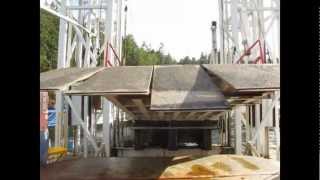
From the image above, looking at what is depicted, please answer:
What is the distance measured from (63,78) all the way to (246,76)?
5.94 ft

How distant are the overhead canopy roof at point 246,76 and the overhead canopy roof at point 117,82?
70 cm

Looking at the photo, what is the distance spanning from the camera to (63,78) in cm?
397

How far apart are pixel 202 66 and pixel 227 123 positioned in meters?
3.99

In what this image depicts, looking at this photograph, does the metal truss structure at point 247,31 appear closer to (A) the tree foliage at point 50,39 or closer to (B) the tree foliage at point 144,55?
(A) the tree foliage at point 50,39

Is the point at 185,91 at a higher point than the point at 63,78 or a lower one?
lower

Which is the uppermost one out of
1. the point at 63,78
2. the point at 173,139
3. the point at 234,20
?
the point at 234,20

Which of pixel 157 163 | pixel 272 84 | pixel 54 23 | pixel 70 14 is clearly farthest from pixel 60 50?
pixel 54 23

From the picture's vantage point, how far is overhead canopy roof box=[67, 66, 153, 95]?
139 inches

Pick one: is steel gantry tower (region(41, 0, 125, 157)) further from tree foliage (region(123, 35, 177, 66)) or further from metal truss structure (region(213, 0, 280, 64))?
tree foliage (region(123, 35, 177, 66))

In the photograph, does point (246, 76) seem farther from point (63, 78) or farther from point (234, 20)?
point (234, 20)

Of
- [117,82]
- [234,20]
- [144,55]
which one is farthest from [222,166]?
[144,55]
